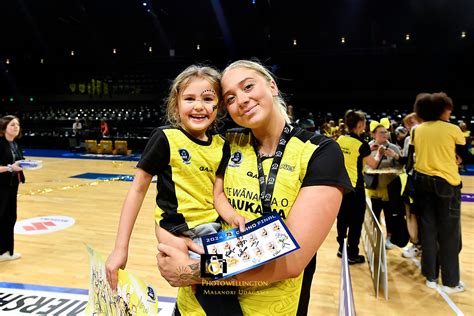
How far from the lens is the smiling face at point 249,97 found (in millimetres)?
1010

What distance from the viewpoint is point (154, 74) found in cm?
1664

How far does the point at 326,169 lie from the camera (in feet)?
3.00

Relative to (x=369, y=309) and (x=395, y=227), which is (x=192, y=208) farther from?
(x=395, y=227)

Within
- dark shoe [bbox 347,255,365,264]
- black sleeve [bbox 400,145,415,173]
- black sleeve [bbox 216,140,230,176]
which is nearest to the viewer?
black sleeve [bbox 216,140,230,176]

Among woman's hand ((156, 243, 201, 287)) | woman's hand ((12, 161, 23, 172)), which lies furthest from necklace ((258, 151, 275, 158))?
woman's hand ((12, 161, 23, 172))

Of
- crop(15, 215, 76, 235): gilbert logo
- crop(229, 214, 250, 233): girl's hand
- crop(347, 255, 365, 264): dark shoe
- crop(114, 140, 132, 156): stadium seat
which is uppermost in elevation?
crop(229, 214, 250, 233): girl's hand

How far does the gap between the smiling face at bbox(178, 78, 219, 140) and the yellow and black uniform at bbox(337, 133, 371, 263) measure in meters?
2.49

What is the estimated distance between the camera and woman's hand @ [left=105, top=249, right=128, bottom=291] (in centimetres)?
112

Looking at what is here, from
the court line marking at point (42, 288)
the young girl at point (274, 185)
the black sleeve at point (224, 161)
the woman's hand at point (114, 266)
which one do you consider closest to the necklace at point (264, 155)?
the young girl at point (274, 185)

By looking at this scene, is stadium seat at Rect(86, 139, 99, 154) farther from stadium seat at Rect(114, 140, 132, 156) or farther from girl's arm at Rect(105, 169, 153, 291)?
girl's arm at Rect(105, 169, 153, 291)

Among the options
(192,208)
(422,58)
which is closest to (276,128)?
(192,208)

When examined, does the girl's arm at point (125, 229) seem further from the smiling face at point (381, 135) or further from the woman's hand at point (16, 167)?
the smiling face at point (381, 135)

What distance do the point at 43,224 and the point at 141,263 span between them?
6.83 feet

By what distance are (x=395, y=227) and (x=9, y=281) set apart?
12.0 ft
